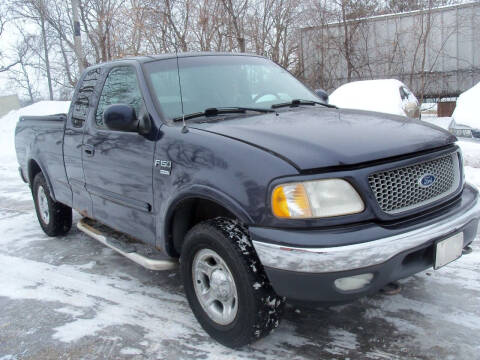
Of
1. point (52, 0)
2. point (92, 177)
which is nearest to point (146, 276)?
point (92, 177)

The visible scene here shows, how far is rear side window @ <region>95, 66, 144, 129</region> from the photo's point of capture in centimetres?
358

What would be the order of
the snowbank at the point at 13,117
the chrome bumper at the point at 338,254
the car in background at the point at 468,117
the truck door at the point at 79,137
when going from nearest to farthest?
1. the chrome bumper at the point at 338,254
2. the truck door at the point at 79,137
3. the car in background at the point at 468,117
4. the snowbank at the point at 13,117

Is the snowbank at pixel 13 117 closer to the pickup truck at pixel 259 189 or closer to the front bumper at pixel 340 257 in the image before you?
the pickup truck at pixel 259 189

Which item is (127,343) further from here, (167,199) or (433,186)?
(433,186)

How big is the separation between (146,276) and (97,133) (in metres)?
1.31

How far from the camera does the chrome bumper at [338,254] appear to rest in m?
2.28

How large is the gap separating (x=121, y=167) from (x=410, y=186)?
6.75ft

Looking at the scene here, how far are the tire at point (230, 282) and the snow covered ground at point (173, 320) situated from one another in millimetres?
172

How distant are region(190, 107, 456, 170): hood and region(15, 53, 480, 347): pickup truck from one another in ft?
0.03

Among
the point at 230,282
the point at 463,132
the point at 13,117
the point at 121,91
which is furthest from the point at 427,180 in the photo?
the point at 13,117

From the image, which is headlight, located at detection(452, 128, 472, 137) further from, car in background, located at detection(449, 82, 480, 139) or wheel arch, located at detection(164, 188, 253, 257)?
wheel arch, located at detection(164, 188, 253, 257)

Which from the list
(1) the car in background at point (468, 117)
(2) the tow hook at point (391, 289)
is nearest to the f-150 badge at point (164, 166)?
(2) the tow hook at point (391, 289)

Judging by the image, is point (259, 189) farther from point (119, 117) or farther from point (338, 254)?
point (119, 117)

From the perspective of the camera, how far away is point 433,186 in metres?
2.73
